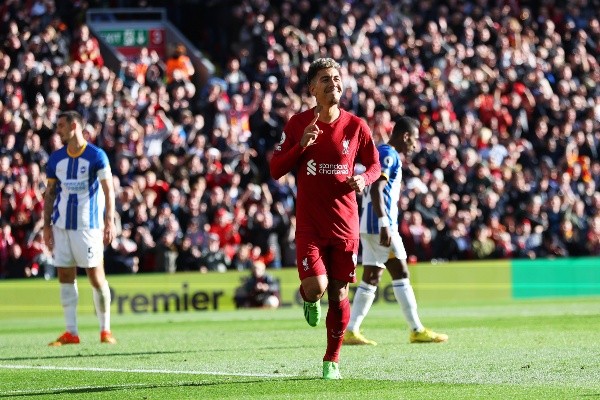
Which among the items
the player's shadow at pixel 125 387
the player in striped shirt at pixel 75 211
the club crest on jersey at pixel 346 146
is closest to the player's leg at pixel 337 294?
the player's shadow at pixel 125 387

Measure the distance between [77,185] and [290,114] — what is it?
44.3 ft

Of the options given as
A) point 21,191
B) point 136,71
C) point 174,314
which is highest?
point 136,71

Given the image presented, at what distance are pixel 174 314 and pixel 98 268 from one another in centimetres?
846

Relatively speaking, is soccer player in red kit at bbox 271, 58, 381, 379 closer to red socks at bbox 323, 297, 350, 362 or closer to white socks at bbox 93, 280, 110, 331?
red socks at bbox 323, 297, 350, 362

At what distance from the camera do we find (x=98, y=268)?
610 inches

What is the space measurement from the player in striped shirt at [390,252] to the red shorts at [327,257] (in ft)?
12.6

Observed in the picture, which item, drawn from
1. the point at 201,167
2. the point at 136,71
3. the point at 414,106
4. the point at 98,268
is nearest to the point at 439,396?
the point at 98,268

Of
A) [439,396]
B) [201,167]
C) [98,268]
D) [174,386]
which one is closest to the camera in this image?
[439,396]

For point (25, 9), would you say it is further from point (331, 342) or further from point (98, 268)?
point (331, 342)

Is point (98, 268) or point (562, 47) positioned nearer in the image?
point (98, 268)

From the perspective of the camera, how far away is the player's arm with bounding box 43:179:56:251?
1513cm

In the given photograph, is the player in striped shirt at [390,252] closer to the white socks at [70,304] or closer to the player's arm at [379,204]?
A: the player's arm at [379,204]

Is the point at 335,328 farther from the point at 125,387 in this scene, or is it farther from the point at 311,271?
the point at 125,387

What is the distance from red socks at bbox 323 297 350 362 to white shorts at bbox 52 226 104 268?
5.57 metres
